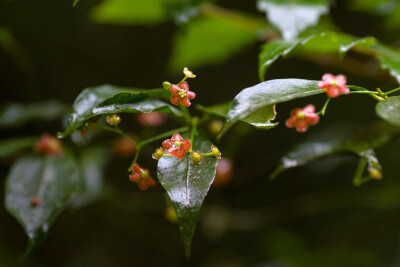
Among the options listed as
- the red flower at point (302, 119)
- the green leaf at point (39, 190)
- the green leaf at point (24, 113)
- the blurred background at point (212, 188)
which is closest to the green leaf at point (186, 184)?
the red flower at point (302, 119)

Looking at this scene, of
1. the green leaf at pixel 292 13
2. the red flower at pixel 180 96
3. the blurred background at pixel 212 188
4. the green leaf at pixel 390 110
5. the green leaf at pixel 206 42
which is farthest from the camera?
the blurred background at pixel 212 188

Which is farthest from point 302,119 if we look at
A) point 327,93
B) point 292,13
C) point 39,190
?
point 39,190

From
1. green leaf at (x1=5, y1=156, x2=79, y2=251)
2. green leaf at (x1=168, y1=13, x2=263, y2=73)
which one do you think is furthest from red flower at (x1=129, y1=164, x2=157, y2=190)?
green leaf at (x1=168, y1=13, x2=263, y2=73)

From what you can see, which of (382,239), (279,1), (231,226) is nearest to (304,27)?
(279,1)

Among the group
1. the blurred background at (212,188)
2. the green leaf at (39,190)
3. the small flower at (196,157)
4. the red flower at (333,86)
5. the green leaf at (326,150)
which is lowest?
the blurred background at (212,188)

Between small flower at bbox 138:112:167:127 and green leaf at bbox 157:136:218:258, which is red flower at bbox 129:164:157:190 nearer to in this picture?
green leaf at bbox 157:136:218:258

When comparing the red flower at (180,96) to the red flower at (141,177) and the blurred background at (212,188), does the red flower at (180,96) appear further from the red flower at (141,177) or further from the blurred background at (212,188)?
the blurred background at (212,188)

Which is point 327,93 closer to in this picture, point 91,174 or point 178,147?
point 178,147
